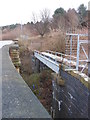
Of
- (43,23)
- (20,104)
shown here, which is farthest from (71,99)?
(43,23)

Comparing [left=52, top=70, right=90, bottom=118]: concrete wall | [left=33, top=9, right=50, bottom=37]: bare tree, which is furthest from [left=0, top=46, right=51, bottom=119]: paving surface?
[left=33, top=9, right=50, bottom=37]: bare tree

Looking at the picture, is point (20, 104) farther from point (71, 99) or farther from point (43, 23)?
point (43, 23)

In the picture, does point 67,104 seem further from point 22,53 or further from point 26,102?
point 22,53

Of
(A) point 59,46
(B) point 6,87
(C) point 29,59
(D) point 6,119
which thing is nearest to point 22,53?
(C) point 29,59

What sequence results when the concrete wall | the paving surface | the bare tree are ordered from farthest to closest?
the bare tree → the concrete wall → the paving surface

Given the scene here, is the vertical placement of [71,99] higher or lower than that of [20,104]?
lower

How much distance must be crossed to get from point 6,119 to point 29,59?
652 inches

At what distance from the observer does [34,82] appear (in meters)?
12.1

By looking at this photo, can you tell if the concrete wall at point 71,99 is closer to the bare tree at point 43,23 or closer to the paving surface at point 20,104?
the paving surface at point 20,104

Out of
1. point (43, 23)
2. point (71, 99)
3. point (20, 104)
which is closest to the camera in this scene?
point (20, 104)

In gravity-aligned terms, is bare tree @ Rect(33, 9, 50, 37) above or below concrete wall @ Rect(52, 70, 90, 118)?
above

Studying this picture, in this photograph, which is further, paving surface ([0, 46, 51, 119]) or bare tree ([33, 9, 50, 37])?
bare tree ([33, 9, 50, 37])

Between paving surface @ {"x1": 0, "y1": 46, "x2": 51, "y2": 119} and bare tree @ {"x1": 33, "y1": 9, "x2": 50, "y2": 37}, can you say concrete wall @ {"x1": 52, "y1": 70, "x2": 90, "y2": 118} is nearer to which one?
paving surface @ {"x1": 0, "y1": 46, "x2": 51, "y2": 119}

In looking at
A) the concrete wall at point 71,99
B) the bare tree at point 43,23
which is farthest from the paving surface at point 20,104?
the bare tree at point 43,23
